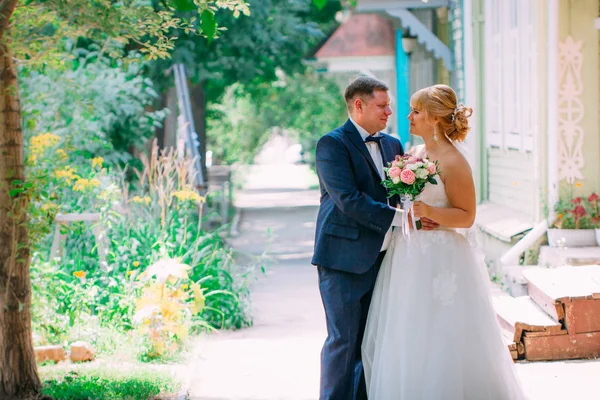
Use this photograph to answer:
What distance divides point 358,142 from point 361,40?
20617mm

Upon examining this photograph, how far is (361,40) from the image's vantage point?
25891 mm

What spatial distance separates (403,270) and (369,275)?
0.67ft

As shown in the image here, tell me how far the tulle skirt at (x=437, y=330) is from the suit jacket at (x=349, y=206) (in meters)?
0.24

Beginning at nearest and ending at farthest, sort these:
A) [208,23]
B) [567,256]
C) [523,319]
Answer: [208,23] → [523,319] → [567,256]

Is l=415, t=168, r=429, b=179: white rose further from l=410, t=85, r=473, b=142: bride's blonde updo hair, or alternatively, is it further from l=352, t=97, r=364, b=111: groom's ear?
l=352, t=97, r=364, b=111: groom's ear

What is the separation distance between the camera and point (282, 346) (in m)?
8.97

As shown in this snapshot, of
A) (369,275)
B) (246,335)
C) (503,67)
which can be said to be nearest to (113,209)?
(246,335)

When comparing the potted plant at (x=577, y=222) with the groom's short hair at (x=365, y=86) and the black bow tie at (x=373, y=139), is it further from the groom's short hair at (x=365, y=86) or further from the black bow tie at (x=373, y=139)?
the groom's short hair at (x=365, y=86)

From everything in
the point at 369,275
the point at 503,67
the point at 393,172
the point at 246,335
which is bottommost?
the point at 246,335

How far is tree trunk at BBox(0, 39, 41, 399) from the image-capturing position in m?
6.60

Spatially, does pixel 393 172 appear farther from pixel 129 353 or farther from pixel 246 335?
pixel 246 335

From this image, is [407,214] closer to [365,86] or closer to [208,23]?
[365,86]

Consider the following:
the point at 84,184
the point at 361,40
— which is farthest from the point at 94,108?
the point at 361,40

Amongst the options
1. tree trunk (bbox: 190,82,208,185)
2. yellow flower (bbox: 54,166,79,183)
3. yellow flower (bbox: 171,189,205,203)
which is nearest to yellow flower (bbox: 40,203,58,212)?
yellow flower (bbox: 54,166,79,183)
